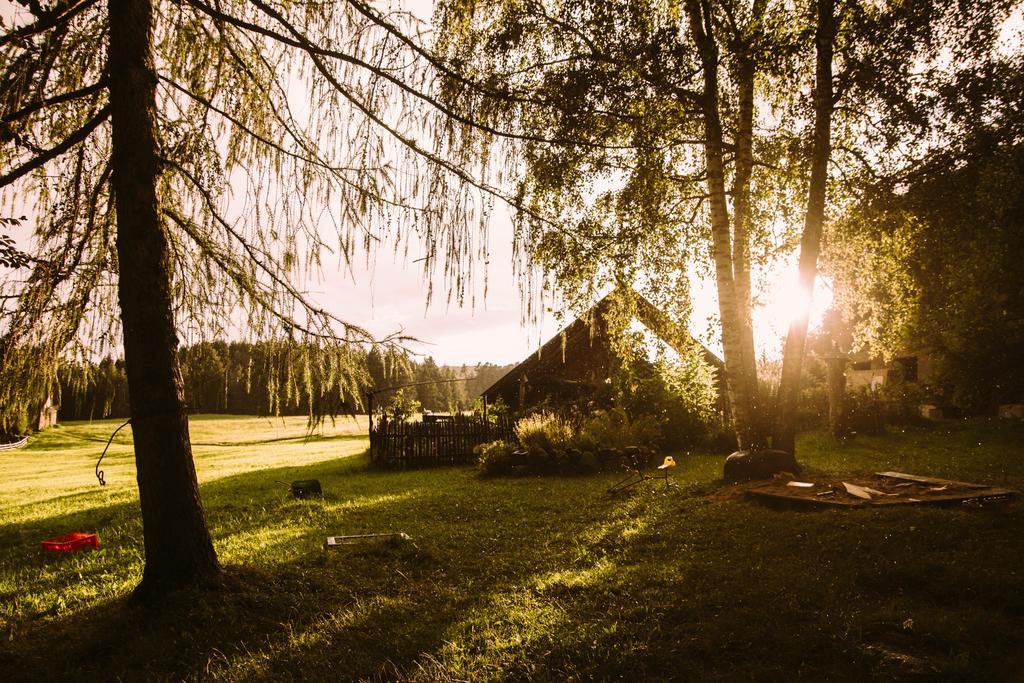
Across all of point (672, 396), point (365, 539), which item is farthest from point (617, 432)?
point (365, 539)

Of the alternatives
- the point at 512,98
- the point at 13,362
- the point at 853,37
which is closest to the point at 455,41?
the point at 512,98

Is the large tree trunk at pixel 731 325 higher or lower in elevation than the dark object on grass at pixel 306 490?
higher

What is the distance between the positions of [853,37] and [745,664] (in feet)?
30.9

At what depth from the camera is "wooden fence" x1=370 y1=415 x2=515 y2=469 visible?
15.4 metres

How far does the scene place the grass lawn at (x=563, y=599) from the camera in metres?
3.18

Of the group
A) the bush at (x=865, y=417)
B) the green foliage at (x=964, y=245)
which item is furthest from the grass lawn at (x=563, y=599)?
the bush at (x=865, y=417)

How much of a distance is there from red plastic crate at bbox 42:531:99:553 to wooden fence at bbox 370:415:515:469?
8.16 metres

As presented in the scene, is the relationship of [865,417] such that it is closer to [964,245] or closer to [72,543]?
[964,245]

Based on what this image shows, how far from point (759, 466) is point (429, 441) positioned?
1017cm

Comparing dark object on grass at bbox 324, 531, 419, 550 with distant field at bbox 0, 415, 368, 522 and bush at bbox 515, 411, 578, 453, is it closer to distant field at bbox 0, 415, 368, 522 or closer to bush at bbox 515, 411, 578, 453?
distant field at bbox 0, 415, 368, 522

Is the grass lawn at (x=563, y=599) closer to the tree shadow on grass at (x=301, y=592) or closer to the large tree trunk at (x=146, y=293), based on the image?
the tree shadow on grass at (x=301, y=592)

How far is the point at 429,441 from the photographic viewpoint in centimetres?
1566

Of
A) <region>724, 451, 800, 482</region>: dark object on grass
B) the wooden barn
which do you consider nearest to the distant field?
<region>724, 451, 800, 482</region>: dark object on grass

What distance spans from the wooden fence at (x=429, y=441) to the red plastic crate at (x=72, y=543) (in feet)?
26.8
